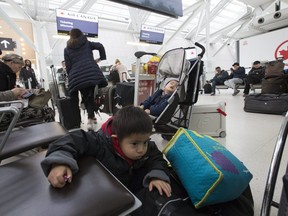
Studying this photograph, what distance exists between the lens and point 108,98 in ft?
9.57

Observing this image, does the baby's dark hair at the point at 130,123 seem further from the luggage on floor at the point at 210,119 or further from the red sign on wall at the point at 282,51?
the red sign on wall at the point at 282,51

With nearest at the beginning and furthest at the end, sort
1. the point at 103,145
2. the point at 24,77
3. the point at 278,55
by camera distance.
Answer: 1. the point at 103,145
2. the point at 24,77
3. the point at 278,55

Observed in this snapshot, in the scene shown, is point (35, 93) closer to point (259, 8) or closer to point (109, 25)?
point (259, 8)

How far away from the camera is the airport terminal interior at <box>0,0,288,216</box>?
193 cm

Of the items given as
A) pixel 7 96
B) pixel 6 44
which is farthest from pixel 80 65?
pixel 6 44

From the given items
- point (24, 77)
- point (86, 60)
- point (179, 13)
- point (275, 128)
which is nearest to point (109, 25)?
point (24, 77)

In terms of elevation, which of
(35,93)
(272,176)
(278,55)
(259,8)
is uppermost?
(259,8)

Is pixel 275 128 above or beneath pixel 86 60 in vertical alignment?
beneath

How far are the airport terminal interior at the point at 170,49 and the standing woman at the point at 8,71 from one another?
0.65m

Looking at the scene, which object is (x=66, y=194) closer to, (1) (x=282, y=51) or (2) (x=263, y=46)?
(1) (x=282, y=51)

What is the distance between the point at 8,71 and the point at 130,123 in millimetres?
1896

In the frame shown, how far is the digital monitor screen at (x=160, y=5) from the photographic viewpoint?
10.6 feet

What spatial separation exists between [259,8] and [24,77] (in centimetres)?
951

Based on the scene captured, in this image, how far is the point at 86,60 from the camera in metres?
2.37
